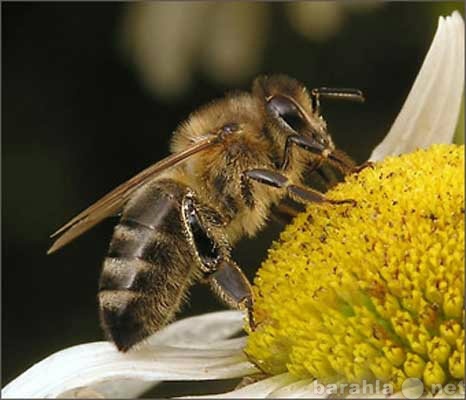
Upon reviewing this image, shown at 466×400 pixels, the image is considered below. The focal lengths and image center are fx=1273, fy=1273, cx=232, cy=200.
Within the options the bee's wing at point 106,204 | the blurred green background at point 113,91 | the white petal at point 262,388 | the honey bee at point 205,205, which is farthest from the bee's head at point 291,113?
the blurred green background at point 113,91

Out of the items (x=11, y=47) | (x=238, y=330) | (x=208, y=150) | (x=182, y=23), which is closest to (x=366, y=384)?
(x=208, y=150)

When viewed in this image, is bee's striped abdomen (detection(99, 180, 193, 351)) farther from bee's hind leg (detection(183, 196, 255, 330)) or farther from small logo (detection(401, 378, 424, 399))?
small logo (detection(401, 378, 424, 399))

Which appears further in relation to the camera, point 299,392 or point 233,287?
point 233,287

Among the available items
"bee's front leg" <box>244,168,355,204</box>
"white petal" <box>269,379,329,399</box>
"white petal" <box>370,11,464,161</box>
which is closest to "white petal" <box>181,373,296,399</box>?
"white petal" <box>269,379,329,399</box>

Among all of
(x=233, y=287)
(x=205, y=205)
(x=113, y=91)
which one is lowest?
(x=113, y=91)

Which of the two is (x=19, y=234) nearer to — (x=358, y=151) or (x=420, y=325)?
(x=358, y=151)

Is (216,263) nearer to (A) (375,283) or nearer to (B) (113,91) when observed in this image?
(A) (375,283)

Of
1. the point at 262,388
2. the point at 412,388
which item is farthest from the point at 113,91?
the point at 412,388

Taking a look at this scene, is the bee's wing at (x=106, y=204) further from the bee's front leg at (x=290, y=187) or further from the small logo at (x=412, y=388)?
the small logo at (x=412, y=388)
